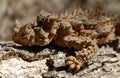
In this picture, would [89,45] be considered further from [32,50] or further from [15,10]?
[15,10]

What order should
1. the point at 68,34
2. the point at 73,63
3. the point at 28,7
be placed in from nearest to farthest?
the point at 73,63
the point at 68,34
the point at 28,7

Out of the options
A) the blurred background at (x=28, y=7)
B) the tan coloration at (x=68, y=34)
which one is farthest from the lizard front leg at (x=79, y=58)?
the blurred background at (x=28, y=7)

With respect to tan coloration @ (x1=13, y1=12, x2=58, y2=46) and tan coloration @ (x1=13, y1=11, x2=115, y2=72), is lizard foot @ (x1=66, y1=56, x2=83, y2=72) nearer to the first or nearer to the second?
tan coloration @ (x1=13, y1=11, x2=115, y2=72)

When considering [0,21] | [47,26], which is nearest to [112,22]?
[47,26]

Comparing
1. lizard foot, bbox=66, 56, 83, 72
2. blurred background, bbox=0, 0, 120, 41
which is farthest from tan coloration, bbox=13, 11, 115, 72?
blurred background, bbox=0, 0, 120, 41

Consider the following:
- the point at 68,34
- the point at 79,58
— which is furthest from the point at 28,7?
the point at 79,58

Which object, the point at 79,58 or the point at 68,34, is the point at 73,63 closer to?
the point at 79,58

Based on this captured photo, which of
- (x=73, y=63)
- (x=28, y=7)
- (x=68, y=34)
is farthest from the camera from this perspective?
(x=28, y=7)
